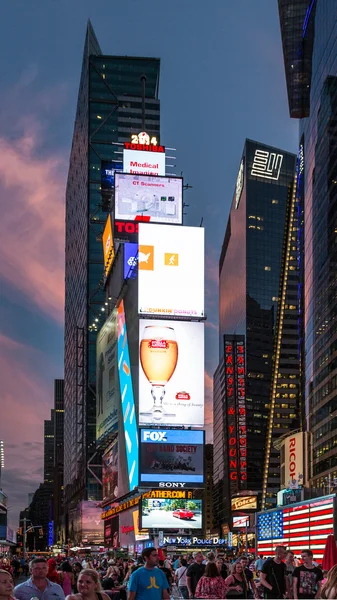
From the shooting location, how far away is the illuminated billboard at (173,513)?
82.9m

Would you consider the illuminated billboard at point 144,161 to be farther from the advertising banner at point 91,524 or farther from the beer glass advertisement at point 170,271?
the advertising banner at point 91,524

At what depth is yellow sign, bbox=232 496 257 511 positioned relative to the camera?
184500 millimetres

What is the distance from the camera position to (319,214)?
11875 cm

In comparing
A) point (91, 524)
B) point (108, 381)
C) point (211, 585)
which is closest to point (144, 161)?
point (108, 381)

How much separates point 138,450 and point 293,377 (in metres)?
114

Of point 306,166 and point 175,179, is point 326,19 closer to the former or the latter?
point 306,166

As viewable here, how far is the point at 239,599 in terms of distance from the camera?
16188 millimetres

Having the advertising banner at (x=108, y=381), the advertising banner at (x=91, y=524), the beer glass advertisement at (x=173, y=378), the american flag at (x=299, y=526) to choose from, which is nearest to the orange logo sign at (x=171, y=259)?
the beer glass advertisement at (x=173, y=378)

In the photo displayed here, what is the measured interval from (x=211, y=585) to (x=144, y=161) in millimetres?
98073

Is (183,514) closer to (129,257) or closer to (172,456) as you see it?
(172,456)

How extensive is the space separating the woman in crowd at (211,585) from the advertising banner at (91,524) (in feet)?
416

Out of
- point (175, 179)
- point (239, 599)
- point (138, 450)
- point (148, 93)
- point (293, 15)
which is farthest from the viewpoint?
point (148, 93)

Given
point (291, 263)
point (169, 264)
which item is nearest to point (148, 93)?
point (291, 263)

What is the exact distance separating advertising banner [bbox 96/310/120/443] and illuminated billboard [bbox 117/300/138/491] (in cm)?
588
